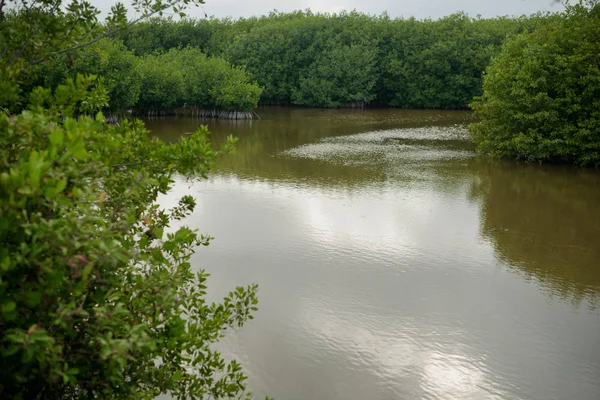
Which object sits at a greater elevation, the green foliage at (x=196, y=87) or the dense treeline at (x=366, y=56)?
the dense treeline at (x=366, y=56)

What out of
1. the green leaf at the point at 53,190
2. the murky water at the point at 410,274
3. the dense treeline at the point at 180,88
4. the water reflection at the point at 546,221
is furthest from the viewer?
the dense treeline at the point at 180,88

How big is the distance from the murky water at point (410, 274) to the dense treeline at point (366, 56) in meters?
23.8

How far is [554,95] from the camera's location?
18.7 meters

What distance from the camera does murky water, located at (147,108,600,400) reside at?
6762 millimetres

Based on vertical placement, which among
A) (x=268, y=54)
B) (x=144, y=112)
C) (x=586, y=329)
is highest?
(x=268, y=54)

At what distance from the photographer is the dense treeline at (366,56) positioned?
41.5 meters

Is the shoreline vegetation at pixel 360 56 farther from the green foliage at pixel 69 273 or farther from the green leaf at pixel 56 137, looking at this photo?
the green leaf at pixel 56 137

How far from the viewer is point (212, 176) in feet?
56.8

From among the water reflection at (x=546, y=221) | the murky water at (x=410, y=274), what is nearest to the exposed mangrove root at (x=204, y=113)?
the murky water at (x=410, y=274)

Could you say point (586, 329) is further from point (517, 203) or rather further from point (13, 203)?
point (13, 203)

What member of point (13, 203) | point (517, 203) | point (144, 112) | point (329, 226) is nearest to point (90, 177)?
point (13, 203)

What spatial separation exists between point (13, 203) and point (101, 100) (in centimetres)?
279

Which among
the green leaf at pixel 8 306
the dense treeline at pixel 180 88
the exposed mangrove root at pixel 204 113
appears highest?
the dense treeline at pixel 180 88

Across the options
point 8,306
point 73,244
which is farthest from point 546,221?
point 8,306
